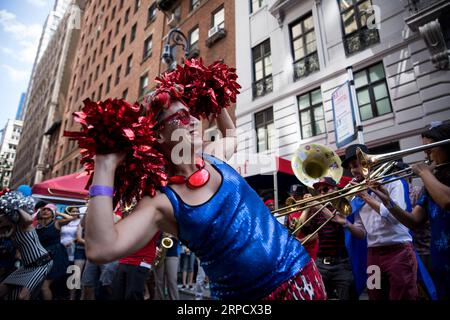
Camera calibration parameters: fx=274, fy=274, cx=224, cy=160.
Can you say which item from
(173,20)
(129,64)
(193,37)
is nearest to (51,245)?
(193,37)

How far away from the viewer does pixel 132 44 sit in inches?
845

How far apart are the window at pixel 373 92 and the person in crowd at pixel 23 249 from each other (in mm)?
8435

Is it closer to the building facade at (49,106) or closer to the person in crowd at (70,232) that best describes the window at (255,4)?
the person in crowd at (70,232)

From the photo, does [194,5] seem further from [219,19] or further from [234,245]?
[234,245]

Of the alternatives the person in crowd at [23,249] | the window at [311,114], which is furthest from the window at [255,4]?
the person in crowd at [23,249]

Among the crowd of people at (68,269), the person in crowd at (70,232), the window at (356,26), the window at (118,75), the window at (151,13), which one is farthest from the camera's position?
the window at (118,75)

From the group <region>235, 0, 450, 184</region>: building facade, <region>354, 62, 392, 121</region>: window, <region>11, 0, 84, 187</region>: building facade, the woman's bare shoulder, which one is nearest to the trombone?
the woman's bare shoulder

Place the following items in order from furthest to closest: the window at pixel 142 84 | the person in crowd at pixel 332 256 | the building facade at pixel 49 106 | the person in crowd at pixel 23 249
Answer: the building facade at pixel 49 106, the window at pixel 142 84, the person in crowd at pixel 332 256, the person in crowd at pixel 23 249

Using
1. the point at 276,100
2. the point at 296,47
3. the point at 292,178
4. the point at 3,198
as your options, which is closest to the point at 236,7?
the point at 296,47

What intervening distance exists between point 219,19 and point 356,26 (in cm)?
701

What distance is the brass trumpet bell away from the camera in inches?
165

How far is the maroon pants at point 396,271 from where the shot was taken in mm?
2938

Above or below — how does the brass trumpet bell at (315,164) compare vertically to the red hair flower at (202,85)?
above

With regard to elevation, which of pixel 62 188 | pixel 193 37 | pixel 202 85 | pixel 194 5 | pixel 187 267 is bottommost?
pixel 187 267
